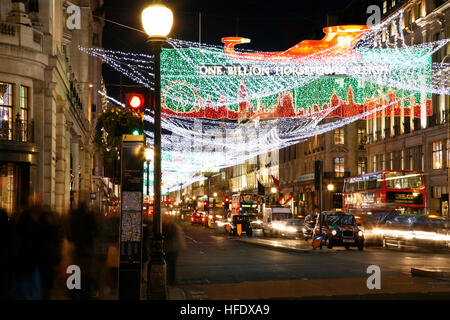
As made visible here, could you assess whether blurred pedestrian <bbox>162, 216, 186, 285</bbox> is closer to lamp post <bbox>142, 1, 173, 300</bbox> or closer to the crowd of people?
the crowd of people

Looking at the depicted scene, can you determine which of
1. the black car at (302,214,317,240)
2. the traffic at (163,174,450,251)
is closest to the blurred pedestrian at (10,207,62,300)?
the traffic at (163,174,450,251)

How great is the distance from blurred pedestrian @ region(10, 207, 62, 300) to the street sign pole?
120 cm

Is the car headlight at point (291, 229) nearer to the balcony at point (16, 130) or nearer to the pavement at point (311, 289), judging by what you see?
the balcony at point (16, 130)

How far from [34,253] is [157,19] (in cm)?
475

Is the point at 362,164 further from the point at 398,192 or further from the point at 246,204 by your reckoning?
the point at 398,192

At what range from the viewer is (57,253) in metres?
11.3

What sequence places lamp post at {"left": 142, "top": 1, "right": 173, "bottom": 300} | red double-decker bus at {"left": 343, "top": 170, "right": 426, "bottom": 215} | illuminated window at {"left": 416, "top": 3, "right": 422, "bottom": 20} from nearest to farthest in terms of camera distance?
lamp post at {"left": 142, "top": 1, "right": 173, "bottom": 300}
red double-decker bus at {"left": 343, "top": 170, "right": 426, "bottom": 215}
illuminated window at {"left": 416, "top": 3, "right": 422, "bottom": 20}

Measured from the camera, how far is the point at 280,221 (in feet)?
Answer: 151

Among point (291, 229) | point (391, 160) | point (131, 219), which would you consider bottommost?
point (291, 229)

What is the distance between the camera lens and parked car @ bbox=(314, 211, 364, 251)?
1238 inches

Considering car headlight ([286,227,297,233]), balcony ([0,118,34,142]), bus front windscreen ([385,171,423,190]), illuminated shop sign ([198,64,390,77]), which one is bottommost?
car headlight ([286,227,297,233])

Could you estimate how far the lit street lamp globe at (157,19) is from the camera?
12141 mm

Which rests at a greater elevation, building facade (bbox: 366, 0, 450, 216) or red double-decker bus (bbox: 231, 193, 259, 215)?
building facade (bbox: 366, 0, 450, 216)

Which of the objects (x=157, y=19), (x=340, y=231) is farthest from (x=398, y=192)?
(x=157, y=19)
